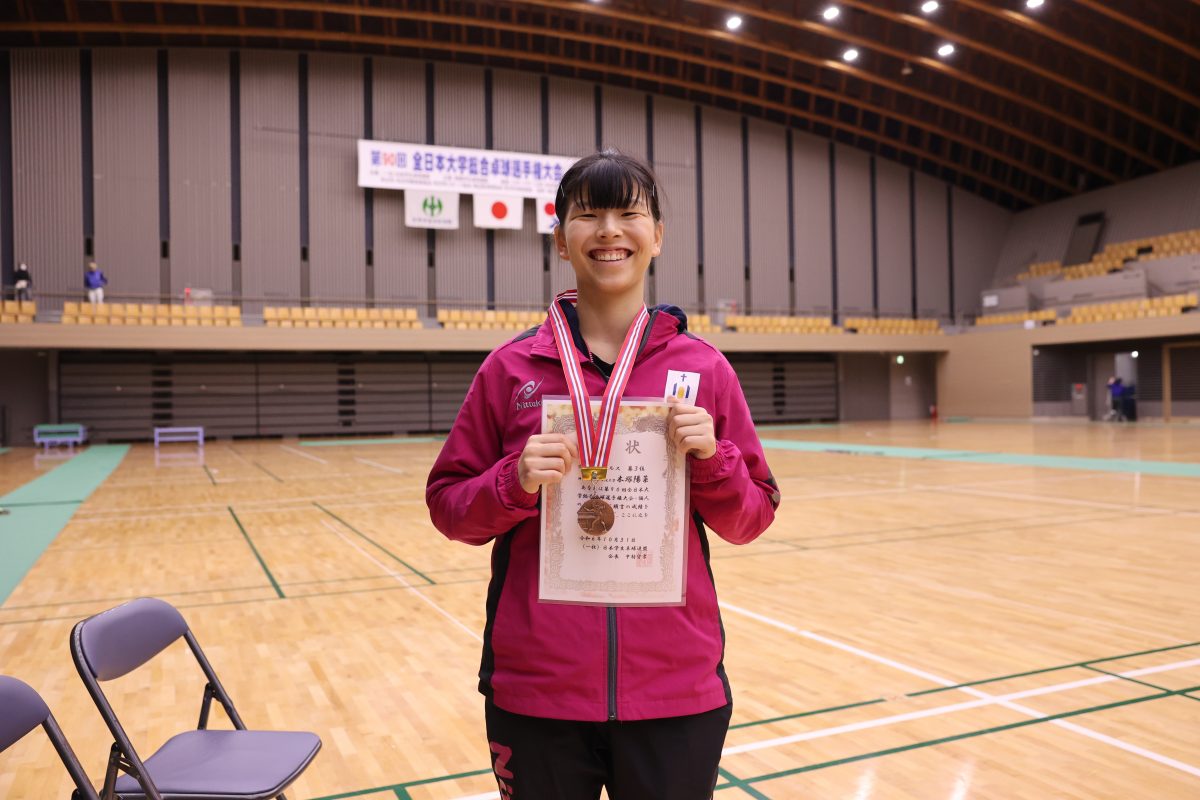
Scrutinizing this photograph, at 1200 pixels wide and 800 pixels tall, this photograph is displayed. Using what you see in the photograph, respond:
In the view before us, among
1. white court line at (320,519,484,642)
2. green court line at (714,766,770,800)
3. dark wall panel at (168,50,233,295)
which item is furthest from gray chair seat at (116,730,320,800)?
dark wall panel at (168,50,233,295)

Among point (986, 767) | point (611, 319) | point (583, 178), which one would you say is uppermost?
point (583, 178)

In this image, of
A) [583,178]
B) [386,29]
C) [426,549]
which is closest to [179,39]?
[386,29]

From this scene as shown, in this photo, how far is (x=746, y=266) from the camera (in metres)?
28.2

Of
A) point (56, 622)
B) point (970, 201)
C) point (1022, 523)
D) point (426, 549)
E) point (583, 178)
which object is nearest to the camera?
point (583, 178)

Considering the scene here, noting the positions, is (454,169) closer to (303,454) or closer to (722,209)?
(722,209)

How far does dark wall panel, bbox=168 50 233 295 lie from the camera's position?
22.6 metres

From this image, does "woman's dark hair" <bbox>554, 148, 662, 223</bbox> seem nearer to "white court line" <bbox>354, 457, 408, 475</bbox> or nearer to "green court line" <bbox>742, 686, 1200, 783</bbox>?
"green court line" <bbox>742, 686, 1200, 783</bbox>

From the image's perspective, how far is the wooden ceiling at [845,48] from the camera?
Result: 2125 centimetres

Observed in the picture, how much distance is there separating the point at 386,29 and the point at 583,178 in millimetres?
24235

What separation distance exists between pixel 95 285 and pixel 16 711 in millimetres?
21039

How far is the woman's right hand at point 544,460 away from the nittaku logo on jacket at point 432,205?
79.1ft

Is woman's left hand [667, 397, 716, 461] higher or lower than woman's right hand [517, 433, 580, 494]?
higher

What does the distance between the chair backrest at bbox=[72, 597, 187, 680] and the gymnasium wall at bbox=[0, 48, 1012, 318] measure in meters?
22.0

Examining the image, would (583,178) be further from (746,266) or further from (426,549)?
(746,266)
